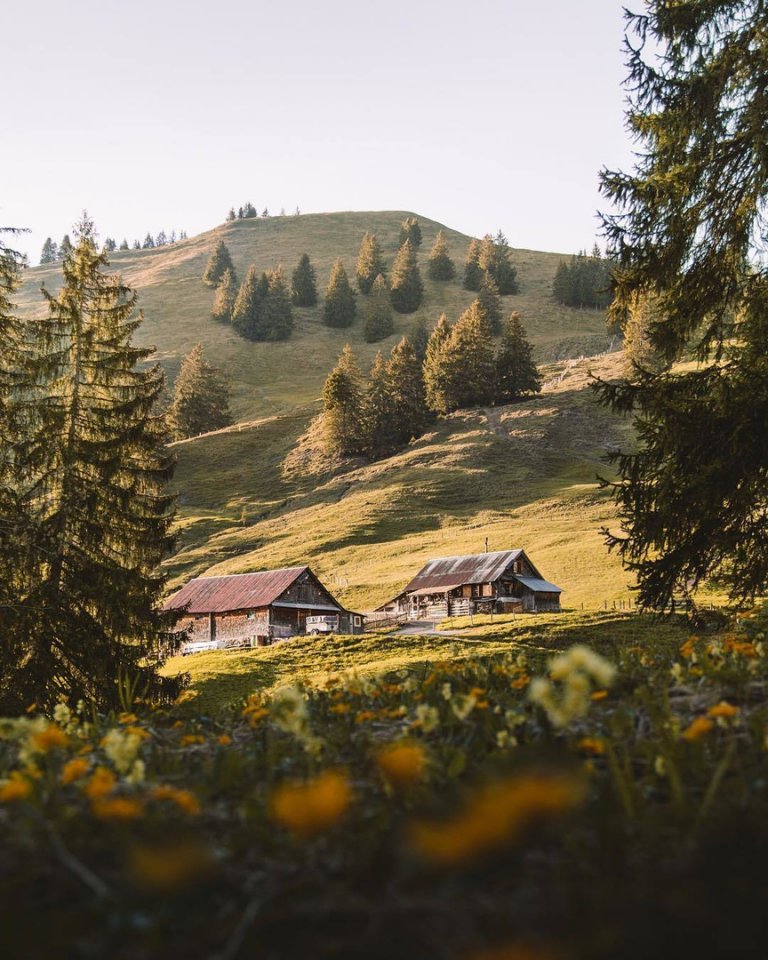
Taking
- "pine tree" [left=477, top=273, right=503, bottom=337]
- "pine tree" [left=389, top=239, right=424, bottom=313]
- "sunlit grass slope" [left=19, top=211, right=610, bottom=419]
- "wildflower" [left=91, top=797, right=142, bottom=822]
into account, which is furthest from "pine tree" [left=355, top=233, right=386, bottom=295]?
"wildflower" [left=91, top=797, right=142, bottom=822]

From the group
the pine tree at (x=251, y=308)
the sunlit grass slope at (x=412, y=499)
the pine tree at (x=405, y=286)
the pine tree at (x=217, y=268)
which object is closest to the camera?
the sunlit grass slope at (x=412, y=499)

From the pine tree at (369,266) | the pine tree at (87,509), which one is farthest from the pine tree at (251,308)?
the pine tree at (87,509)

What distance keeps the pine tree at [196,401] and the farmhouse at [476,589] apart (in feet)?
187

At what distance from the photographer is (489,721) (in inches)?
175

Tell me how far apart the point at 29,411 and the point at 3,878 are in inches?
731

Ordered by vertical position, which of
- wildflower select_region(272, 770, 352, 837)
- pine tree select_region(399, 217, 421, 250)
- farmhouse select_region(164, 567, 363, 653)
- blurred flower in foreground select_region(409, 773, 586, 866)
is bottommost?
farmhouse select_region(164, 567, 363, 653)

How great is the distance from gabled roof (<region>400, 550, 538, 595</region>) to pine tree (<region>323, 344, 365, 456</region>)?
36918 mm

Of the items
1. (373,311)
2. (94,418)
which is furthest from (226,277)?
(94,418)

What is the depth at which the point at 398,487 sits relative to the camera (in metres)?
84.2

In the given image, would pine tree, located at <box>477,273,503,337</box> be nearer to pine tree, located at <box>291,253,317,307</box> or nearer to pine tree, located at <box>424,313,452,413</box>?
pine tree, located at <box>424,313,452,413</box>

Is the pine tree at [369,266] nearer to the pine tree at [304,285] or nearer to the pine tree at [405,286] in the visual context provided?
the pine tree at [405,286]

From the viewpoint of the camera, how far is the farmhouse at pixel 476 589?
55.1 m

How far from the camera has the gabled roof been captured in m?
56.1

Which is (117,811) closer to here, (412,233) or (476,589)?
(476,589)
